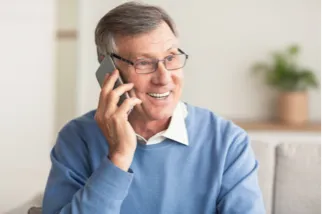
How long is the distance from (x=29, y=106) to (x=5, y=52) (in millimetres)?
369

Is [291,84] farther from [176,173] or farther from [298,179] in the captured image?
[176,173]

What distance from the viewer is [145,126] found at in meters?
1.48

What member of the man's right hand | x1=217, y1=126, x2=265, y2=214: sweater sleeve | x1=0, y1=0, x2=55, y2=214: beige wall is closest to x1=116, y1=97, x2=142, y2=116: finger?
the man's right hand

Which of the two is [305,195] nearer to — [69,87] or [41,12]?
[41,12]

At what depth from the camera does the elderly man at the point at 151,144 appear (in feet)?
4.49

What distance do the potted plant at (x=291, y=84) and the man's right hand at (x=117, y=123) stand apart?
249 cm

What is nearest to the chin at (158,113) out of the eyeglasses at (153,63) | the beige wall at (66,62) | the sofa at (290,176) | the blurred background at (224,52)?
the eyeglasses at (153,63)

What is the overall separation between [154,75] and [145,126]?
0.17 metres

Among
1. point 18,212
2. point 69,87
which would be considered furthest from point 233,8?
point 18,212

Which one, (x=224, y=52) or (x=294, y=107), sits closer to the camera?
(x=294, y=107)

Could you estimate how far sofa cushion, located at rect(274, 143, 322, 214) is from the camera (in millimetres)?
1754

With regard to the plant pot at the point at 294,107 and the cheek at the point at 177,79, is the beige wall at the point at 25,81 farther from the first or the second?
the cheek at the point at 177,79

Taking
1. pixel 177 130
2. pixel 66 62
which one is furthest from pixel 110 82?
pixel 66 62

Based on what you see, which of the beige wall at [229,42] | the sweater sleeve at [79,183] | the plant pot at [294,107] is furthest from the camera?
the beige wall at [229,42]
